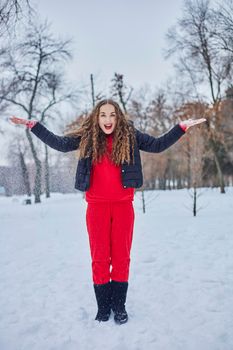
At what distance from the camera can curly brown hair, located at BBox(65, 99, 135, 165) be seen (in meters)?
2.47

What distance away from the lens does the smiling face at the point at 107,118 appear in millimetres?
2529

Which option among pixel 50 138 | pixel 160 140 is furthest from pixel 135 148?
pixel 50 138

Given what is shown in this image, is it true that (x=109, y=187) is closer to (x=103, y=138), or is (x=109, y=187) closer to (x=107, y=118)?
(x=103, y=138)

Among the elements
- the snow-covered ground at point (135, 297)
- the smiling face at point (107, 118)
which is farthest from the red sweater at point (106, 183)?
the snow-covered ground at point (135, 297)

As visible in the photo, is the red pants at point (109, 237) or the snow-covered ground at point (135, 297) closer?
the snow-covered ground at point (135, 297)

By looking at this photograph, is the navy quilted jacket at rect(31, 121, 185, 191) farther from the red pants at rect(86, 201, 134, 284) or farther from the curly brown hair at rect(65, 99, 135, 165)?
the red pants at rect(86, 201, 134, 284)

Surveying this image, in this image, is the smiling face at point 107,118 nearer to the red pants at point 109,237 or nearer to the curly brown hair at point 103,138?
the curly brown hair at point 103,138

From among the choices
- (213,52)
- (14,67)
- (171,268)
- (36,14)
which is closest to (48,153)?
(14,67)

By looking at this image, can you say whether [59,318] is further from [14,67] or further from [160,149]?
[14,67]

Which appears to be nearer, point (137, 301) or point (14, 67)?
point (137, 301)

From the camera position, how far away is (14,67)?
16.8m

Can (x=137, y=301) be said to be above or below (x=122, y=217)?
below

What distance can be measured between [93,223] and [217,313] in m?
1.26

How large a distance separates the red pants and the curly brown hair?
0.40 metres
